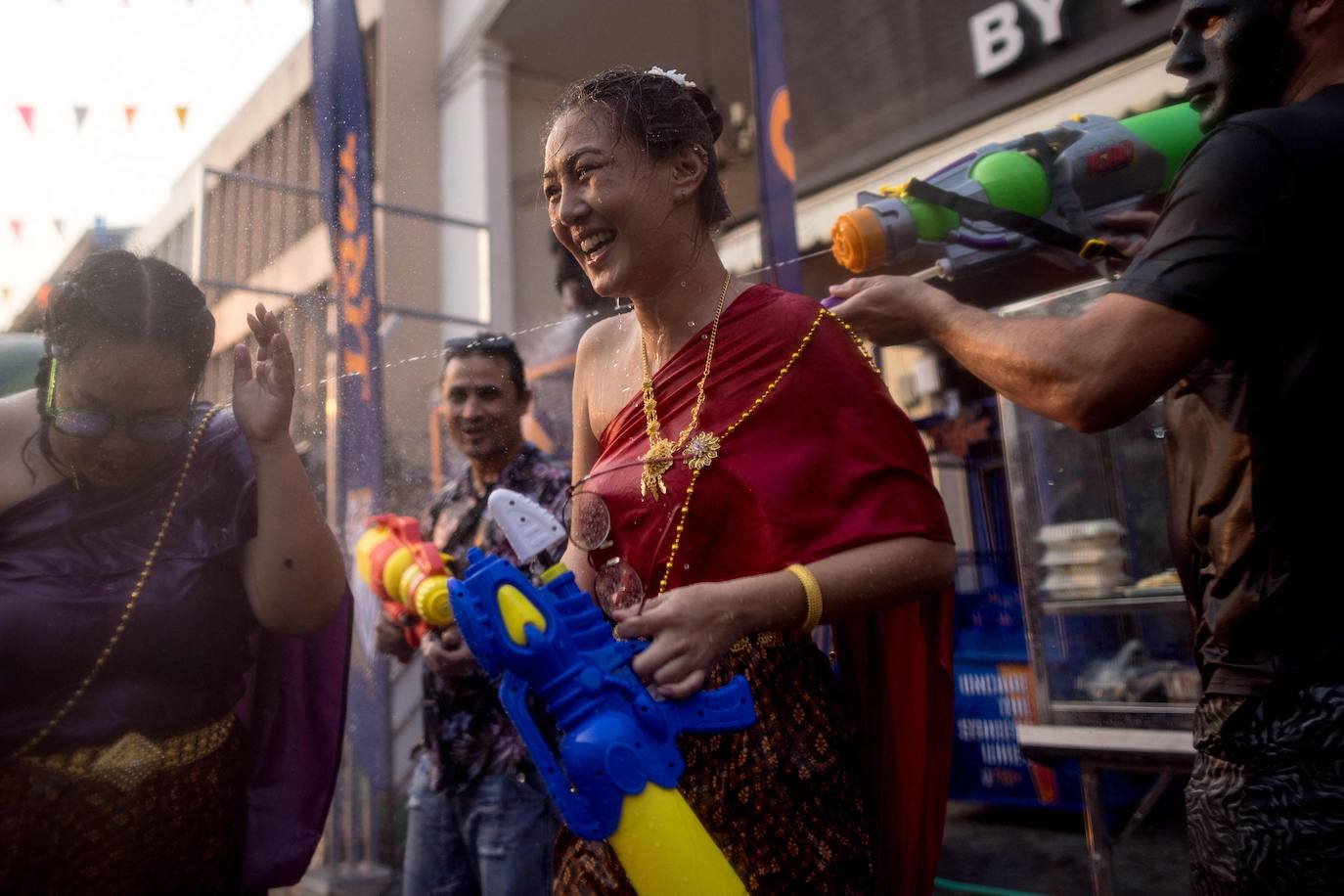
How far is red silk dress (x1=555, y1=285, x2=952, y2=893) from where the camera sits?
46.9 inches

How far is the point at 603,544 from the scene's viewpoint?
1342 mm

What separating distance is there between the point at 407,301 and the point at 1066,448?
2231 millimetres

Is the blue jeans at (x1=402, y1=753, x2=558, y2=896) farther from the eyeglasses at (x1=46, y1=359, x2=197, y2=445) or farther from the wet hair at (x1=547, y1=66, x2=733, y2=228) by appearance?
the wet hair at (x1=547, y1=66, x2=733, y2=228)

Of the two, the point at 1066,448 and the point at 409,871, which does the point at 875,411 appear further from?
the point at 1066,448

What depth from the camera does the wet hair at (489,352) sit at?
2.80m

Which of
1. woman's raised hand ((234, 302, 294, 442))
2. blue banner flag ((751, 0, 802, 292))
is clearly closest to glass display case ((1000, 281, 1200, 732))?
blue banner flag ((751, 0, 802, 292))

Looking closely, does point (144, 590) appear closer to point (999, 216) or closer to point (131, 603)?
point (131, 603)

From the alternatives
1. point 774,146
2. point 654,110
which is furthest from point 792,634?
point 774,146

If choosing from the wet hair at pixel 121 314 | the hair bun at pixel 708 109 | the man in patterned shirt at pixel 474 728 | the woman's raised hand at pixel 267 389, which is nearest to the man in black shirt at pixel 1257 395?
the hair bun at pixel 708 109

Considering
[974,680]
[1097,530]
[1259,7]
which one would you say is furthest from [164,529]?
[974,680]

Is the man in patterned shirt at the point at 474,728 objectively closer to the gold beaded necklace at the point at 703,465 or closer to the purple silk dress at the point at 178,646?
the purple silk dress at the point at 178,646

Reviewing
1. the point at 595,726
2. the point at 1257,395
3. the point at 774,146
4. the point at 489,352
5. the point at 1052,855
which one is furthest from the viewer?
the point at 1052,855

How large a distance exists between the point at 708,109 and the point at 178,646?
3.40 feet

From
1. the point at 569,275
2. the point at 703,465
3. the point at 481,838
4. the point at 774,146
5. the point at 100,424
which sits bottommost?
the point at 481,838
